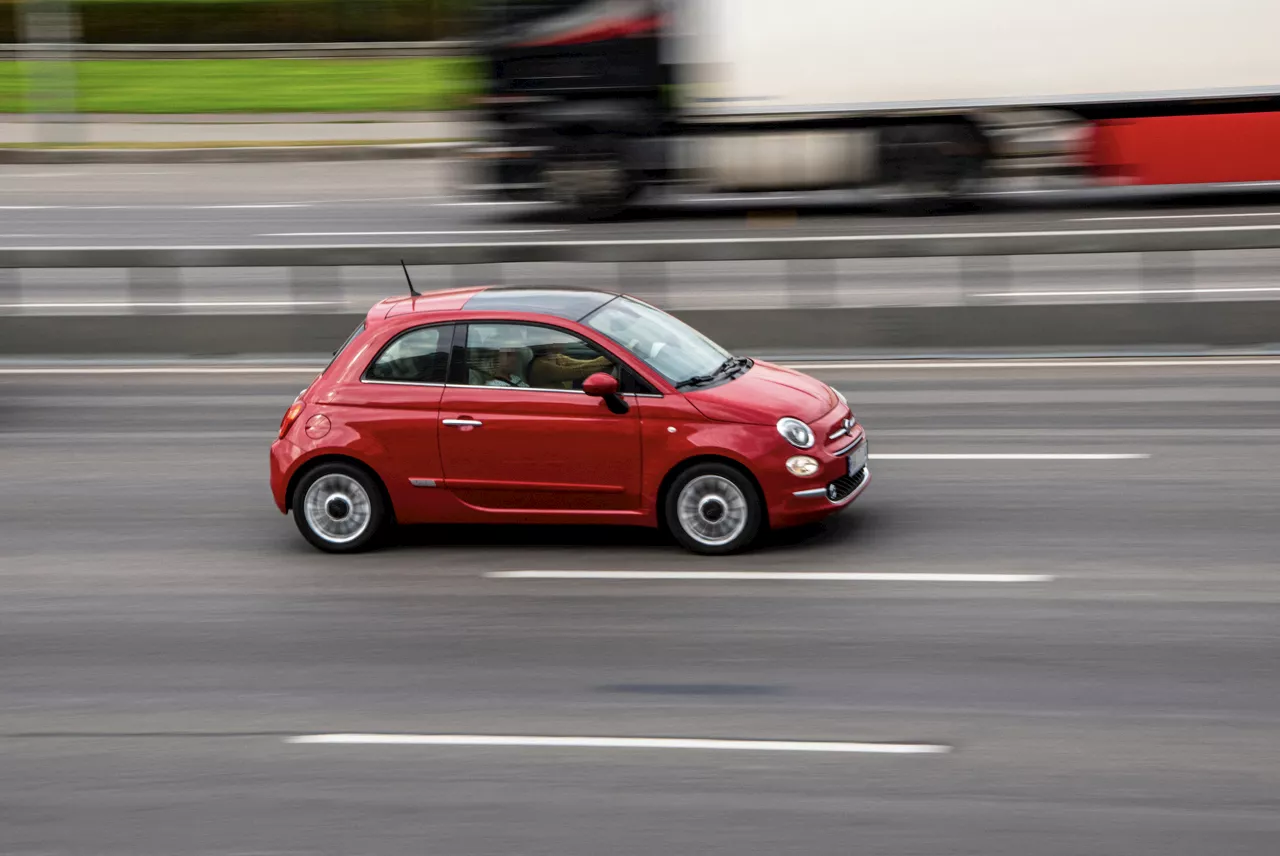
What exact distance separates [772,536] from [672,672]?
2.25 m

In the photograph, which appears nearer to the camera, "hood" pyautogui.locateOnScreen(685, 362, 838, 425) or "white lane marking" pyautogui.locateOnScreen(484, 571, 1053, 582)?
"white lane marking" pyautogui.locateOnScreen(484, 571, 1053, 582)

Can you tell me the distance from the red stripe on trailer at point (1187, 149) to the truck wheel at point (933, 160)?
1.50 m

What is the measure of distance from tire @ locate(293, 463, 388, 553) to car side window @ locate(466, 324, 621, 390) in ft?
2.71

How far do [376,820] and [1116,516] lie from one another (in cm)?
520

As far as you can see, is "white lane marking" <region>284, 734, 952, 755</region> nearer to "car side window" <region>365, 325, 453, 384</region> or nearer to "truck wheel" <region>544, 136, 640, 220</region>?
"car side window" <region>365, 325, 453, 384</region>

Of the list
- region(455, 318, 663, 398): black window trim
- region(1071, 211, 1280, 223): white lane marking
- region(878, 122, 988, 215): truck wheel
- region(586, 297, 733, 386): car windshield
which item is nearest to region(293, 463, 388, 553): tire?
region(455, 318, 663, 398): black window trim

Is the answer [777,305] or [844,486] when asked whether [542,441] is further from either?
[777,305]

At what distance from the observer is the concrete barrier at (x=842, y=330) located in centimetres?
1475

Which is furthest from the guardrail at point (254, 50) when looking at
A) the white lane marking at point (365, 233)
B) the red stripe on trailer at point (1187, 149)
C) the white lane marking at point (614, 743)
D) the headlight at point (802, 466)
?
the white lane marking at point (614, 743)

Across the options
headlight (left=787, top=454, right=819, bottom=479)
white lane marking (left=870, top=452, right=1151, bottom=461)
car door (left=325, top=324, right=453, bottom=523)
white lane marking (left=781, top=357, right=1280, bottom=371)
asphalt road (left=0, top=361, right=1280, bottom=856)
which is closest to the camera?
asphalt road (left=0, top=361, right=1280, bottom=856)

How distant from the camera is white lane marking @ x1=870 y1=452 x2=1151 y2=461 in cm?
1136

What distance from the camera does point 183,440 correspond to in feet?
42.3

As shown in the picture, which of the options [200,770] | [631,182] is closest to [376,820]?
[200,770]

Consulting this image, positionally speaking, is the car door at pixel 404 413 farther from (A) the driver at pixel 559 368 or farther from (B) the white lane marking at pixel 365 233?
A: (B) the white lane marking at pixel 365 233
